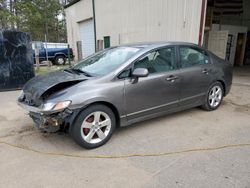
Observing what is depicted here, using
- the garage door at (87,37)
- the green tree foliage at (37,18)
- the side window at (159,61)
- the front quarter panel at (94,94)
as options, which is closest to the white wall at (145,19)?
the garage door at (87,37)

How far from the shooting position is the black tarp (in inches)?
262

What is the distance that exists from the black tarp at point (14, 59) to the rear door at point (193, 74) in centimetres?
527

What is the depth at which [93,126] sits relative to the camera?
3066 mm

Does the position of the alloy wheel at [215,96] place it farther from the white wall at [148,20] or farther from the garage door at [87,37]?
the garage door at [87,37]

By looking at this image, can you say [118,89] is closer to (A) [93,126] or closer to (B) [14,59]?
(A) [93,126]

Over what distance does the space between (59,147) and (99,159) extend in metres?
0.71

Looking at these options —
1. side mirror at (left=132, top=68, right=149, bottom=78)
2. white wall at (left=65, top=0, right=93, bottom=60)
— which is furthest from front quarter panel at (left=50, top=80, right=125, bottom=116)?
white wall at (left=65, top=0, right=93, bottom=60)

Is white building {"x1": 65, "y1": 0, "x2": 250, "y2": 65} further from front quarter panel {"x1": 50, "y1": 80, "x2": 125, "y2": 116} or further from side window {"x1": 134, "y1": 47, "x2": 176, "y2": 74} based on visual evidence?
front quarter panel {"x1": 50, "y1": 80, "x2": 125, "y2": 116}

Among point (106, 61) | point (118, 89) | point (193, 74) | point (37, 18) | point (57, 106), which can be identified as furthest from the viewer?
point (37, 18)

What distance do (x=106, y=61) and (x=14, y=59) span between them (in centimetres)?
454

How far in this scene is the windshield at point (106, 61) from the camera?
3427 mm

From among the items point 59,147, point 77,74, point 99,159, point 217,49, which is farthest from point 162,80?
point 217,49

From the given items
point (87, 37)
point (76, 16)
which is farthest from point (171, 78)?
point (76, 16)

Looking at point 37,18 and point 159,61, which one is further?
point 37,18
